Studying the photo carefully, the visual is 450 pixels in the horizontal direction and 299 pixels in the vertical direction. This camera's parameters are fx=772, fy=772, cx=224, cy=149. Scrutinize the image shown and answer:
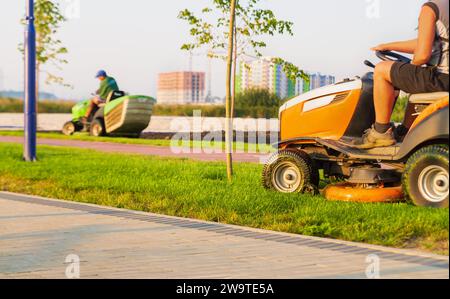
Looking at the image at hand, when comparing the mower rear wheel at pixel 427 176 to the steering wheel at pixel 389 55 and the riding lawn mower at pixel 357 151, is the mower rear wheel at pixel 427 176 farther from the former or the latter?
the steering wheel at pixel 389 55

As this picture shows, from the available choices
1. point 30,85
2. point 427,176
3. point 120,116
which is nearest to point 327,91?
point 427,176

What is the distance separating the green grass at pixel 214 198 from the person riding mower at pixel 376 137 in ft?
0.90

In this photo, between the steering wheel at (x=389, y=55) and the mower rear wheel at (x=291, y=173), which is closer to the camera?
→ the steering wheel at (x=389, y=55)

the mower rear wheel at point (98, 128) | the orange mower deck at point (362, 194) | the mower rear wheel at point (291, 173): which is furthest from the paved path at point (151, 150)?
the orange mower deck at point (362, 194)

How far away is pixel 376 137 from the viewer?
8453 mm

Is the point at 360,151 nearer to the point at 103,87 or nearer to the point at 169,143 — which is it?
the point at 169,143

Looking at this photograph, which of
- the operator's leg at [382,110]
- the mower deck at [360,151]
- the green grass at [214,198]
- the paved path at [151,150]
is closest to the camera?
the green grass at [214,198]

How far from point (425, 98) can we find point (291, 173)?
2.53m

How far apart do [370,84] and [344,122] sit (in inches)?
21.6

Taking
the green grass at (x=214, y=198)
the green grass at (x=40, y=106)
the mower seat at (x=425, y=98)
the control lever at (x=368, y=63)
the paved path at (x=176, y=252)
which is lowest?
the paved path at (x=176, y=252)

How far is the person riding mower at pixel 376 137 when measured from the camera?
711 centimetres

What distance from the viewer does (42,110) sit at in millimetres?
53406

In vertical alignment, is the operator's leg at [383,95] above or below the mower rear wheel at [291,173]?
above

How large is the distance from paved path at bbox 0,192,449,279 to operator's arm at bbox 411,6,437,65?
1.80m
